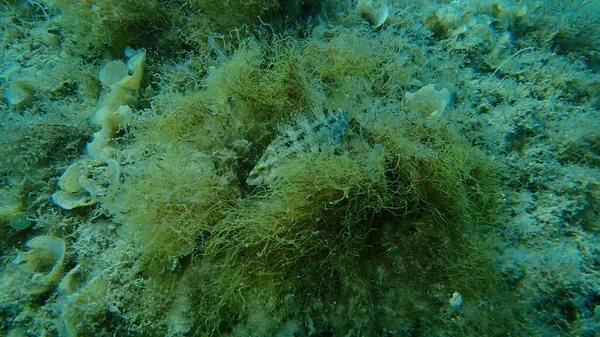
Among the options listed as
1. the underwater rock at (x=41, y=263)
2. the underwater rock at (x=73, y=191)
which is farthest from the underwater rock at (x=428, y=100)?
the underwater rock at (x=41, y=263)

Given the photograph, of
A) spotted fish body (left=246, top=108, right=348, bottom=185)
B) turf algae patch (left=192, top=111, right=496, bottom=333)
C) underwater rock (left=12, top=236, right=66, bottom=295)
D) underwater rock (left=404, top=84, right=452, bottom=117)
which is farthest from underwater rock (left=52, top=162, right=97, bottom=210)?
underwater rock (left=404, top=84, right=452, bottom=117)

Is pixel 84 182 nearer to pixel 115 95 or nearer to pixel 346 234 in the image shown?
pixel 115 95

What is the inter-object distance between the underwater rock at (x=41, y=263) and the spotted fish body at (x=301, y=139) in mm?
1749

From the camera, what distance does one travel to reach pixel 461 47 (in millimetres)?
3451

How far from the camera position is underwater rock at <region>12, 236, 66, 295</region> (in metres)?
2.30

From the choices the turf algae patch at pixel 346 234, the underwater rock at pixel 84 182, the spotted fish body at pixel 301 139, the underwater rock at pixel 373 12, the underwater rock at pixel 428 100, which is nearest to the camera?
the turf algae patch at pixel 346 234

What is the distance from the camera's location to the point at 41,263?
2402 mm

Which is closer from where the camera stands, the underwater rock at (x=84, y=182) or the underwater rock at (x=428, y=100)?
the underwater rock at (x=84, y=182)

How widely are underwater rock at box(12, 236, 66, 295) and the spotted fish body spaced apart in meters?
1.75

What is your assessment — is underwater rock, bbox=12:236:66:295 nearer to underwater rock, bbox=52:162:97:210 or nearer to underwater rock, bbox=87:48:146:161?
underwater rock, bbox=52:162:97:210

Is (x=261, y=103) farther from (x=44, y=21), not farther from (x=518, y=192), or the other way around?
(x=44, y=21)

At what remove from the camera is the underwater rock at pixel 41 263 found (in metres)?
2.30

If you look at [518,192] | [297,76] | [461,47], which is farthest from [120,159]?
[461,47]

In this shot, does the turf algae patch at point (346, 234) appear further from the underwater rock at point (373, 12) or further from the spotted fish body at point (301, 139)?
the underwater rock at point (373, 12)
